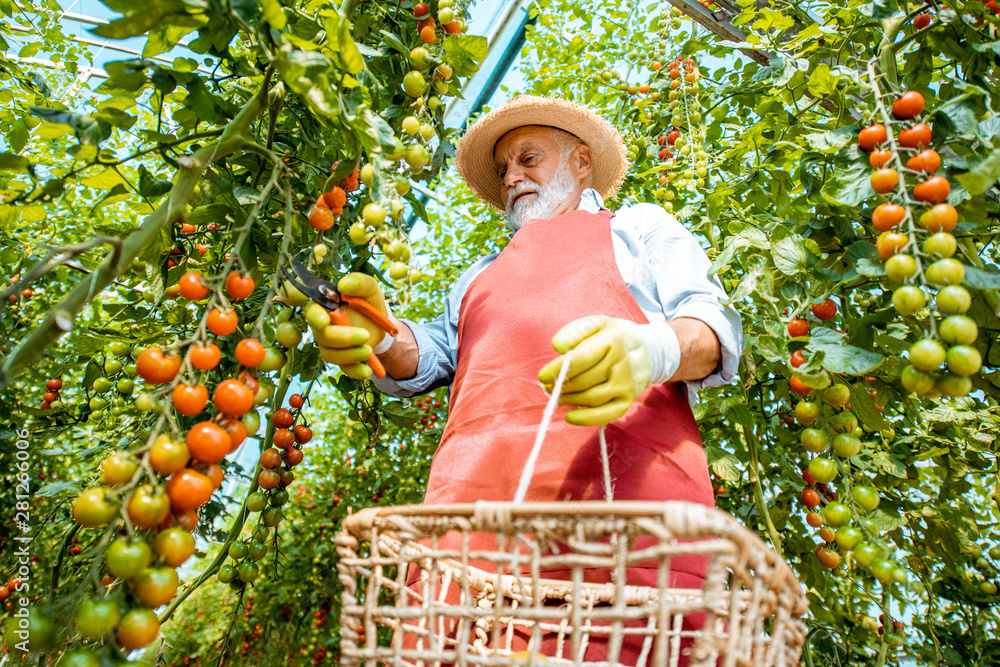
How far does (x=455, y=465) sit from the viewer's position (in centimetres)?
112

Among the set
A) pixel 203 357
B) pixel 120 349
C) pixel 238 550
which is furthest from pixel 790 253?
pixel 120 349

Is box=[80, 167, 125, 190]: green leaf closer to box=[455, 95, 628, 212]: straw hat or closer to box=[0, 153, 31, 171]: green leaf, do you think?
box=[0, 153, 31, 171]: green leaf

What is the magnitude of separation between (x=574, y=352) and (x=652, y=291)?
0.49 meters

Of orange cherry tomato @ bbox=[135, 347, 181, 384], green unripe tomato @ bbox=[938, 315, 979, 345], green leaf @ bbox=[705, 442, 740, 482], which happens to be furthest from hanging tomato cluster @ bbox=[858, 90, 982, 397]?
orange cherry tomato @ bbox=[135, 347, 181, 384]

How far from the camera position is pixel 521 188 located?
5.29 feet

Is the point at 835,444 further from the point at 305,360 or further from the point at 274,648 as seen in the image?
the point at 274,648

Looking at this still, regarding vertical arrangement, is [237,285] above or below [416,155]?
below

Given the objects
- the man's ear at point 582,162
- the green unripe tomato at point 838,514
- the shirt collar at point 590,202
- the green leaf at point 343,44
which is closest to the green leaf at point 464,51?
the green leaf at point 343,44

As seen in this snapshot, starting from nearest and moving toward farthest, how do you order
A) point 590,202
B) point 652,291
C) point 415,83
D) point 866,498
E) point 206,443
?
point 206,443 → point 866,498 → point 415,83 → point 652,291 → point 590,202

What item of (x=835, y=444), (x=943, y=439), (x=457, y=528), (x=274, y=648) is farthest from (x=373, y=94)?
(x=274, y=648)

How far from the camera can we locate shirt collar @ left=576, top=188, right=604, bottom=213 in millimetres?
1574

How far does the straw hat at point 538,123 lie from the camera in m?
1.69

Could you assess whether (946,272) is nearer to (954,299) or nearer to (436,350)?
(954,299)

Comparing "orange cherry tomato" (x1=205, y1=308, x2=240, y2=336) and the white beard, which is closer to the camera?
"orange cherry tomato" (x1=205, y1=308, x2=240, y2=336)
